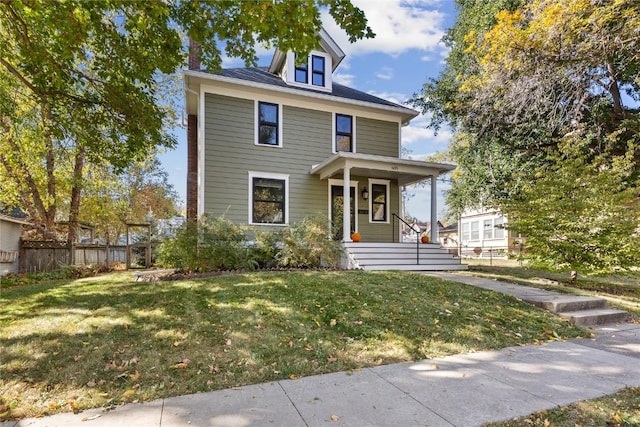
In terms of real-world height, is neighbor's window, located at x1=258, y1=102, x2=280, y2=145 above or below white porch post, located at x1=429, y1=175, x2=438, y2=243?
above

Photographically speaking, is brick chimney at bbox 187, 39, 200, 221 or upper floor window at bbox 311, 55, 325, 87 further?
upper floor window at bbox 311, 55, 325, 87

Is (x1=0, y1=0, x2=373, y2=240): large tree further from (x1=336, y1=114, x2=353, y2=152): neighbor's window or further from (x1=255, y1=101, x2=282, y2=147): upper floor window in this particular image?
(x1=336, y1=114, x2=353, y2=152): neighbor's window

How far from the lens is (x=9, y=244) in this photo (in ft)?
35.7

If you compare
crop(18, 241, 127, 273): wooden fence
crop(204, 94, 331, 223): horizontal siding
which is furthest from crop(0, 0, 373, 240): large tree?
crop(18, 241, 127, 273): wooden fence

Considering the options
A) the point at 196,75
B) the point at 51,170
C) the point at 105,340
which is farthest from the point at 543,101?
the point at 51,170

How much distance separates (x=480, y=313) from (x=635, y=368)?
1.77 metres

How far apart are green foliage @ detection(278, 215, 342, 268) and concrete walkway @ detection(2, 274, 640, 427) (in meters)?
5.29

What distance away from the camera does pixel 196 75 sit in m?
9.70

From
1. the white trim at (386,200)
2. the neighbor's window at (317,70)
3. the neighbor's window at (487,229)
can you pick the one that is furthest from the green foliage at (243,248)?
the neighbor's window at (487,229)

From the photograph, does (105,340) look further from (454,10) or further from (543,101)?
(454,10)

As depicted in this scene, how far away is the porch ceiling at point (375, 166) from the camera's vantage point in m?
9.66

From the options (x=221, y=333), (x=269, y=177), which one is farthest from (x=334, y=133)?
(x=221, y=333)

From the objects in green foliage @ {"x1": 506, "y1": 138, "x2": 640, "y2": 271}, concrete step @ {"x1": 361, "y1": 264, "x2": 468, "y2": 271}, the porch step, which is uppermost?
green foliage @ {"x1": 506, "y1": 138, "x2": 640, "y2": 271}

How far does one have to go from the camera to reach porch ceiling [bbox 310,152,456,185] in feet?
31.7
